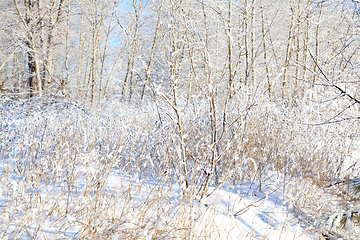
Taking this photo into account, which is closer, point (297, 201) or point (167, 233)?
point (167, 233)

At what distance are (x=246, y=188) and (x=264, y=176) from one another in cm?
50

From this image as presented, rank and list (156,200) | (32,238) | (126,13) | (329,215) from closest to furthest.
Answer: (32,238) → (156,200) → (329,215) → (126,13)

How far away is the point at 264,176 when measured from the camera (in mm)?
3334

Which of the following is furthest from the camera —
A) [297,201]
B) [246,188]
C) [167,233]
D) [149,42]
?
[149,42]

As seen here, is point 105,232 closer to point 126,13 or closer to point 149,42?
point 126,13

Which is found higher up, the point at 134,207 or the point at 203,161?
the point at 203,161

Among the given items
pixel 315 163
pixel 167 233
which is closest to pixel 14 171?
pixel 167 233

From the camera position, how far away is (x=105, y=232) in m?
1.55

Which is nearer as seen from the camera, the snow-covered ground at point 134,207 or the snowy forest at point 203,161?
the snow-covered ground at point 134,207

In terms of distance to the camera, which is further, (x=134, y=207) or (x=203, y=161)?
(x=203, y=161)

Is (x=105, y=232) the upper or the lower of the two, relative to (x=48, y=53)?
lower

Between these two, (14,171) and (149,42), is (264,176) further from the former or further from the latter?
(149,42)

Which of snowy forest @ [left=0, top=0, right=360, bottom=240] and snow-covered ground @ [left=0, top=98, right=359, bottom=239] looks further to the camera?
snowy forest @ [left=0, top=0, right=360, bottom=240]

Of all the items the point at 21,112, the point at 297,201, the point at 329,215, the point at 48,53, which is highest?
the point at 48,53
